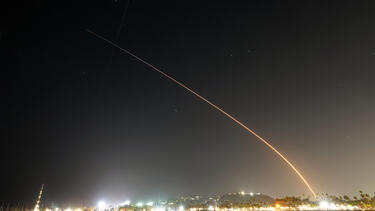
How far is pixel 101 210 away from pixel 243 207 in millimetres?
62236

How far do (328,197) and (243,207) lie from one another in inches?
1404

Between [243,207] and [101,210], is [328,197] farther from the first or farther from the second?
[101,210]

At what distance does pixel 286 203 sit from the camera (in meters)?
121

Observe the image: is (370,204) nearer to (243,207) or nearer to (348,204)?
(348,204)

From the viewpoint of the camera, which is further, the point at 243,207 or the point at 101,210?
the point at 243,207

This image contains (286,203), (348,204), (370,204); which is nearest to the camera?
(370,204)

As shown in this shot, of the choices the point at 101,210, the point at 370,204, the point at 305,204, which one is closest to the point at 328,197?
the point at 305,204

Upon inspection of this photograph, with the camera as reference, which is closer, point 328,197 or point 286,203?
point 328,197

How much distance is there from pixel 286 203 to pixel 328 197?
17.2 meters

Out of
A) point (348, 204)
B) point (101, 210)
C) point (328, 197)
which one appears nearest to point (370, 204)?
point (348, 204)

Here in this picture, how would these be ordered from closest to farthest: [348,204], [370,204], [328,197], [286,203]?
[370,204], [348,204], [328,197], [286,203]

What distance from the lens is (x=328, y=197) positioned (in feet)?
373

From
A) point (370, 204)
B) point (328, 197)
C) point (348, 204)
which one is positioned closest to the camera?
point (370, 204)

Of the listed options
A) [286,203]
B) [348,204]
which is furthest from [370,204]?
[286,203]
